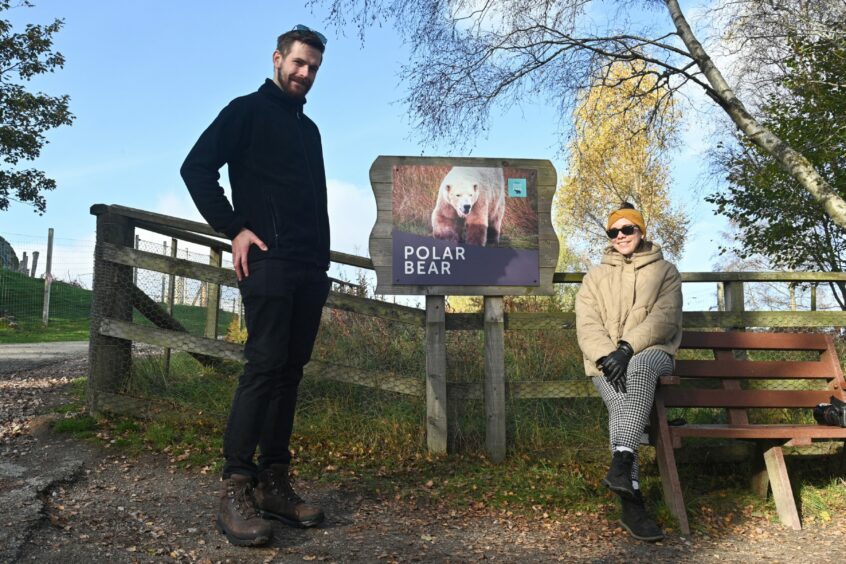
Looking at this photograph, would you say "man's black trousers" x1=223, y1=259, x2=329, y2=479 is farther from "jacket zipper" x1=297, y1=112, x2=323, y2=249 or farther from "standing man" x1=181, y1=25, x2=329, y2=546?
"jacket zipper" x1=297, y1=112, x2=323, y2=249

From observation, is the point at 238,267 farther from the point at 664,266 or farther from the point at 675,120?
the point at 675,120

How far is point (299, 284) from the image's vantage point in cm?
326

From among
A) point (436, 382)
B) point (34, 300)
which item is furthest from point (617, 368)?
point (34, 300)

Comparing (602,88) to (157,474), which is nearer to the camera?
(157,474)

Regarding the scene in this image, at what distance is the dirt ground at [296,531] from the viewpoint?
3119mm

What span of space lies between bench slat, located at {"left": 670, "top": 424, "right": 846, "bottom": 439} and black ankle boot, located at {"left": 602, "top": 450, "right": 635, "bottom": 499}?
498 millimetres

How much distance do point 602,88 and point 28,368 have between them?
853 cm

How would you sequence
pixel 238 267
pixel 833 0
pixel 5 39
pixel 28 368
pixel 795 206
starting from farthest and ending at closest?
pixel 5 39, pixel 795 206, pixel 833 0, pixel 28 368, pixel 238 267

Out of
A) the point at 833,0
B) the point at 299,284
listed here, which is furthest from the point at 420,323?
the point at 833,0

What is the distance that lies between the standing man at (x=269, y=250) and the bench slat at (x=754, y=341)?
2774 mm

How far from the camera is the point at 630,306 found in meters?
4.12

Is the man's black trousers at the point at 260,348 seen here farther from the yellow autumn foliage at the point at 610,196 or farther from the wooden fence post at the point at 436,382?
the yellow autumn foliage at the point at 610,196

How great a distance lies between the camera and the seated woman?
11.8ft

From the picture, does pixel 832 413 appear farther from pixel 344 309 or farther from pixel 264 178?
pixel 264 178
